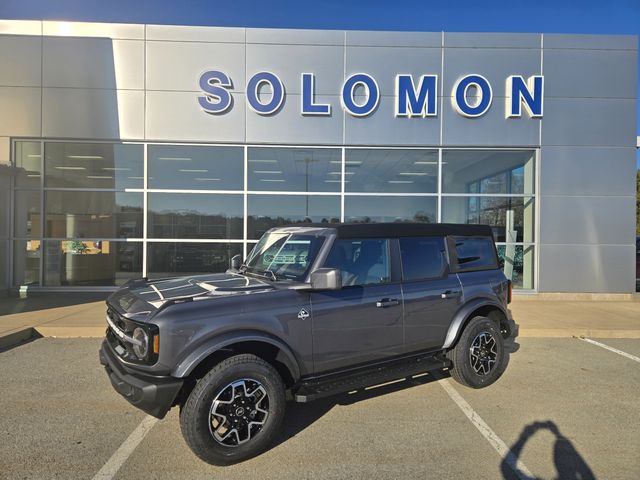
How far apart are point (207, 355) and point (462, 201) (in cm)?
996

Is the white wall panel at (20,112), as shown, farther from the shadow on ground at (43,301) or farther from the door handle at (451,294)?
the door handle at (451,294)

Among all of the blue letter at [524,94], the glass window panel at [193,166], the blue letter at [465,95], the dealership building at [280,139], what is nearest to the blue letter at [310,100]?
the dealership building at [280,139]

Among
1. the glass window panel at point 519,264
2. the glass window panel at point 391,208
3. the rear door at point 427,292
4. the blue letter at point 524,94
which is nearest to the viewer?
the rear door at point 427,292

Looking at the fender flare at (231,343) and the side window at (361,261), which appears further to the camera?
the side window at (361,261)

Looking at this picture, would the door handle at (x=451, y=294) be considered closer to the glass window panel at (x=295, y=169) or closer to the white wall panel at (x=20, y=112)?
the glass window panel at (x=295, y=169)

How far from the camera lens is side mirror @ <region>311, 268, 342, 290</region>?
3.51 metres

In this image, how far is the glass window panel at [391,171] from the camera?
37.7 ft

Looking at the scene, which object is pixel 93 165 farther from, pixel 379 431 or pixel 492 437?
pixel 492 437

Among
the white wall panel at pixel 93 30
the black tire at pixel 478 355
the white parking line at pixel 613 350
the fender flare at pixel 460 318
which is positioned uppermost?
the white wall panel at pixel 93 30

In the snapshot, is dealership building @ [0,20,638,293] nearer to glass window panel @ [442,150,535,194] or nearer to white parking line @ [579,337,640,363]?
glass window panel @ [442,150,535,194]

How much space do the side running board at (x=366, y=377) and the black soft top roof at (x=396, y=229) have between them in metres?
1.28

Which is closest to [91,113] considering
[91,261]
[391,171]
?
[91,261]

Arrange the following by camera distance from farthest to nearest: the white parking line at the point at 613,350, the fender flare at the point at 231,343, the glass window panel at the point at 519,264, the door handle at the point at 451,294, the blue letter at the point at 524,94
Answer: the glass window panel at the point at 519,264 < the blue letter at the point at 524,94 < the white parking line at the point at 613,350 < the door handle at the point at 451,294 < the fender flare at the point at 231,343

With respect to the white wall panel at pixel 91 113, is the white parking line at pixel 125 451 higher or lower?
lower
